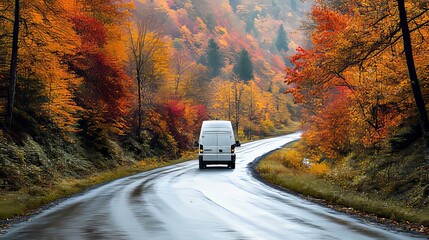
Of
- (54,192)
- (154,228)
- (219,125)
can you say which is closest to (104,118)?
(219,125)

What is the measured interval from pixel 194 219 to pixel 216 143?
16235 millimetres

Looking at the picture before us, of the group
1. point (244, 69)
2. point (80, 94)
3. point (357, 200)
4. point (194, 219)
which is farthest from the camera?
point (244, 69)

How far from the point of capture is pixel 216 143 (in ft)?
87.5

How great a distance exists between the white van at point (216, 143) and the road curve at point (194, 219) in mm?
10519

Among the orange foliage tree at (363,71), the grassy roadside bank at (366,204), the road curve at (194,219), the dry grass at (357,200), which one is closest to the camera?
the road curve at (194,219)

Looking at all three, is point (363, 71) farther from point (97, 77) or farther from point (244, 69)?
point (244, 69)

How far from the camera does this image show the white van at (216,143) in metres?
26.7

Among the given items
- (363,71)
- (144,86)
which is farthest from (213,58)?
(363,71)

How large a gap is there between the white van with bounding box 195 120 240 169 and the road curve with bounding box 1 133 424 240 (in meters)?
10.5

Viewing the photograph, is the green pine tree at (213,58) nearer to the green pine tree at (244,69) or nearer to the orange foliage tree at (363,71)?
the green pine tree at (244,69)

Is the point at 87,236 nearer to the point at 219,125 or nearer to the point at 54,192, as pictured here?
the point at 54,192

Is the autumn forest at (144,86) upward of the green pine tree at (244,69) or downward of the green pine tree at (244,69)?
downward

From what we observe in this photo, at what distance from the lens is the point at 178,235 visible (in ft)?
28.0

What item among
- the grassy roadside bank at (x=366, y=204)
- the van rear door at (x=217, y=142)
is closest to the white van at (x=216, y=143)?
the van rear door at (x=217, y=142)
